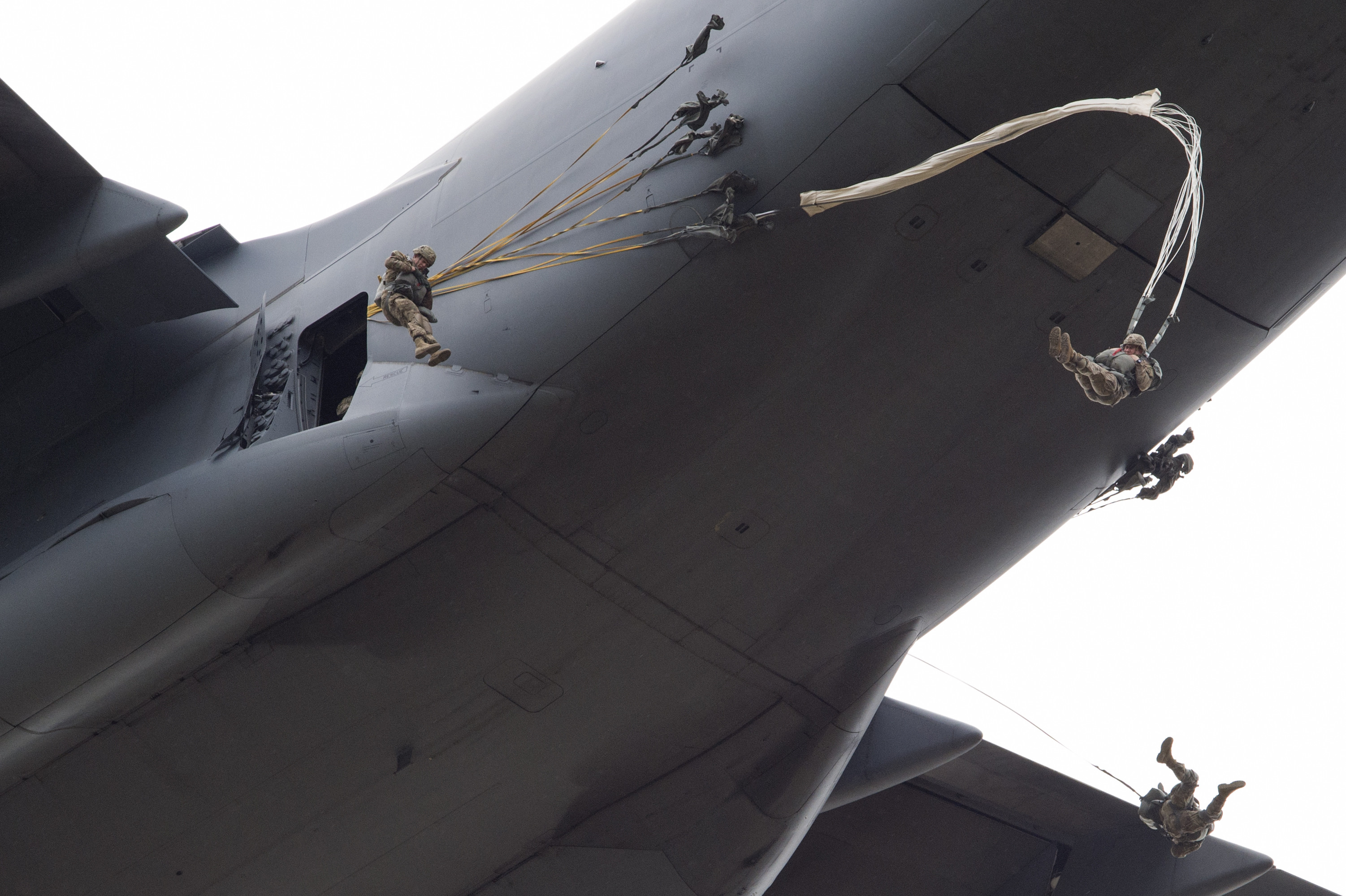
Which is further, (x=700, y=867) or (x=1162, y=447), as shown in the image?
(x=700, y=867)

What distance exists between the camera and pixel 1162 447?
302 inches

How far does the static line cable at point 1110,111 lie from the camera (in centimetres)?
586

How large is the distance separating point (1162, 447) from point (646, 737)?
11.9 ft

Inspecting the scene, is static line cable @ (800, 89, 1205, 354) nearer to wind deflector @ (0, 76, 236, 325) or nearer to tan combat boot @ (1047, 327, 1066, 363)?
tan combat boot @ (1047, 327, 1066, 363)

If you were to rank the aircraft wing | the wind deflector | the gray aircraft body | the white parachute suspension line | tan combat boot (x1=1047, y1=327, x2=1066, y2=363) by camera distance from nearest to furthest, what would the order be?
tan combat boot (x1=1047, y1=327, x2=1066, y2=363)
the white parachute suspension line
the gray aircraft body
the wind deflector
the aircraft wing

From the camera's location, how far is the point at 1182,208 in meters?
6.01

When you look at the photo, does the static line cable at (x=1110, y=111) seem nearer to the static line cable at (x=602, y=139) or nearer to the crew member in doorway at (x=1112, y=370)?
the crew member in doorway at (x=1112, y=370)

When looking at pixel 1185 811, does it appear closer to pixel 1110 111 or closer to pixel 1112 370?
pixel 1112 370

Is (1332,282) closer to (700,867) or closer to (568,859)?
(700,867)

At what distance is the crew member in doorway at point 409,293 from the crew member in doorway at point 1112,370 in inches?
126

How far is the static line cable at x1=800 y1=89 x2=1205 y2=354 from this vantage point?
5.86 m

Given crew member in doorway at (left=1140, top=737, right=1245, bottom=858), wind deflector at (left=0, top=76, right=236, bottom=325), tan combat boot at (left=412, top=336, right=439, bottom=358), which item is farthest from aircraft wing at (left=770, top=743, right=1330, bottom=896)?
wind deflector at (left=0, top=76, right=236, bottom=325)

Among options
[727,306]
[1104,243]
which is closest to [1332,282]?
[1104,243]

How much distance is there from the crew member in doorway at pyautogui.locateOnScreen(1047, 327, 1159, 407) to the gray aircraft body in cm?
103
